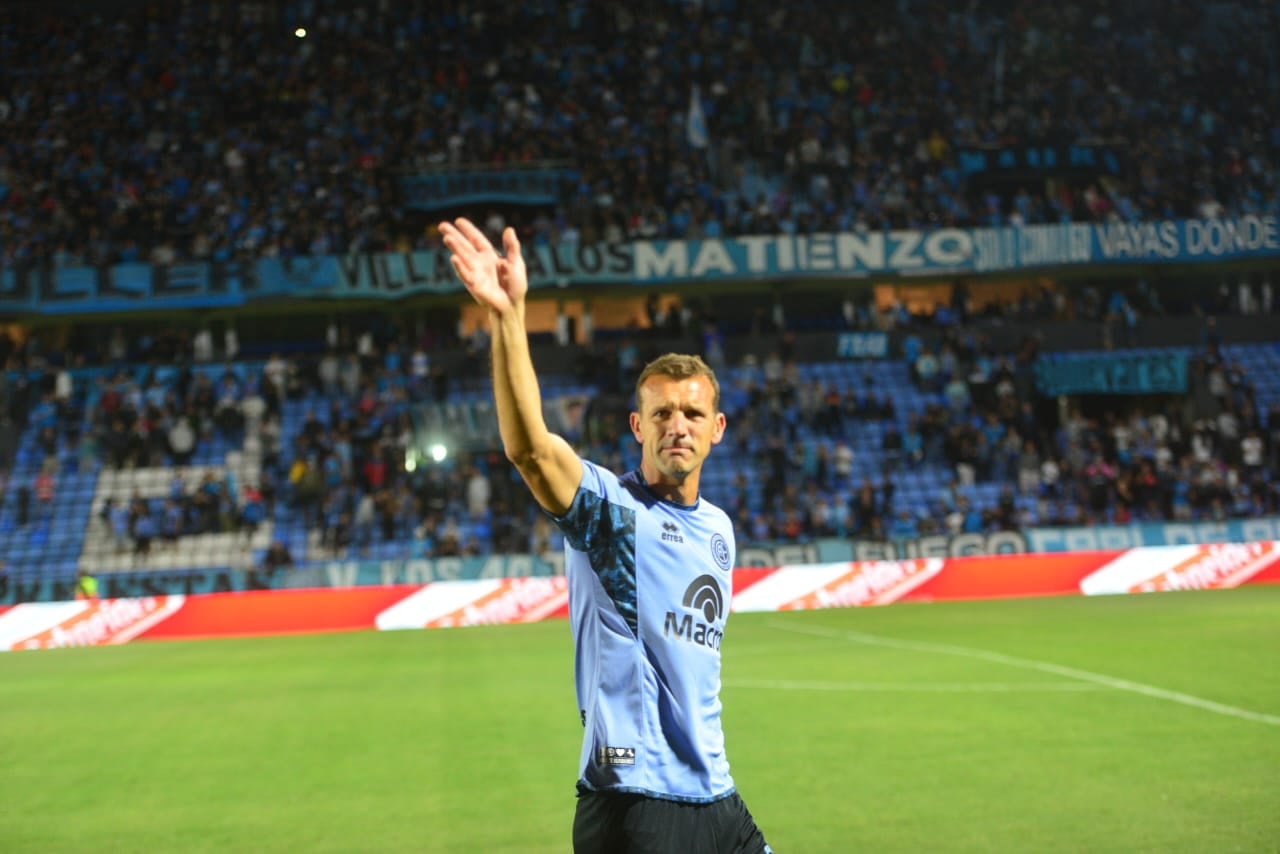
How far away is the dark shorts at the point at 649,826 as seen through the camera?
12.7ft

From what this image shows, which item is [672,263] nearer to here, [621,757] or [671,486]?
[671,486]

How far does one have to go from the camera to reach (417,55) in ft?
147

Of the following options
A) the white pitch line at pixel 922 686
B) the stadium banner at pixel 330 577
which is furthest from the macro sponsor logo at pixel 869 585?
the white pitch line at pixel 922 686

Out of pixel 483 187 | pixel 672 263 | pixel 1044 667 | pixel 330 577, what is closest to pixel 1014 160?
pixel 672 263

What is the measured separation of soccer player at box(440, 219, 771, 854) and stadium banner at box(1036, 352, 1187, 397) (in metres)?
35.9

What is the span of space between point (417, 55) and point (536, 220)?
754 cm

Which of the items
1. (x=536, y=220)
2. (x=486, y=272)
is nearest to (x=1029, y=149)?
(x=536, y=220)

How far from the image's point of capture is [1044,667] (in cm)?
1620

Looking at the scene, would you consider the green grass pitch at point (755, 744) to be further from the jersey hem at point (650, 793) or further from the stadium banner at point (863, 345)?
the stadium banner at point (863, 345)

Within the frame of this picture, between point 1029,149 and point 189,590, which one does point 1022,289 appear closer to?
point 1029,149

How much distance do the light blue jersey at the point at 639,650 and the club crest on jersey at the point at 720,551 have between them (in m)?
0.13

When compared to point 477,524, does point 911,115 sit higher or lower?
higher

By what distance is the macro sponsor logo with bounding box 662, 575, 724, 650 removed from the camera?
405 centimetres

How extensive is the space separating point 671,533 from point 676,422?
0.32m
